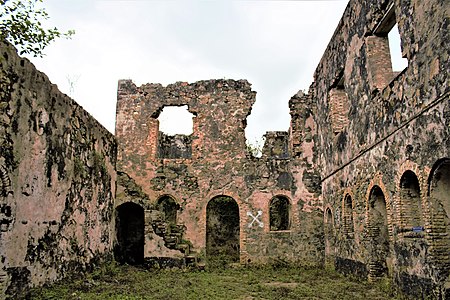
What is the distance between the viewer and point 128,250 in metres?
15.8

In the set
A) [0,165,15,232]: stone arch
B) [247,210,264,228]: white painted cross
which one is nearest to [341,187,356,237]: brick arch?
[247,210,264,228]: white painted cross

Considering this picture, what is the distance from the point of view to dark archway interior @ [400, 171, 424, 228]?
8.05 m

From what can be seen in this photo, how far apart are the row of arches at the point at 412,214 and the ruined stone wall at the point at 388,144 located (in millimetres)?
18

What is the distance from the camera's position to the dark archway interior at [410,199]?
26.4ft

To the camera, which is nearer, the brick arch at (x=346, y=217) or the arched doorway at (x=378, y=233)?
the arched doorway at (x=378, y=233)

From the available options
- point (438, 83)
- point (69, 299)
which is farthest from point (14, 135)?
point (438, 83)

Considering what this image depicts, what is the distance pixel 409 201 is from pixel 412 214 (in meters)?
0.27

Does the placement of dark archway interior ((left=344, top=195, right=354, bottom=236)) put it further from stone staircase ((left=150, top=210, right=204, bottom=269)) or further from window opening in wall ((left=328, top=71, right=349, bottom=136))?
stone staircase ((left=150, top=210, right=204, bottom=269))

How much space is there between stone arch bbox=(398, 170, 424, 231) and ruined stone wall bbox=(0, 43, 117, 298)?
24.4 feet

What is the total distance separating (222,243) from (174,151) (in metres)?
5.20

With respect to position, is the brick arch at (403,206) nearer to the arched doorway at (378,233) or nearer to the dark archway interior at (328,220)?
the arched doorway at (378,233)

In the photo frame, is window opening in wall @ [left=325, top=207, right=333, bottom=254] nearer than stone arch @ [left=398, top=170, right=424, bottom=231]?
No

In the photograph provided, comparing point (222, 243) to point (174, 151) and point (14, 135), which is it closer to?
point (174, 151)

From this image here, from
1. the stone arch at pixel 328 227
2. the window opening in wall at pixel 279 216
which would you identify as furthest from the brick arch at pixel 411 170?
the window opening in wall at pixel 279 216
